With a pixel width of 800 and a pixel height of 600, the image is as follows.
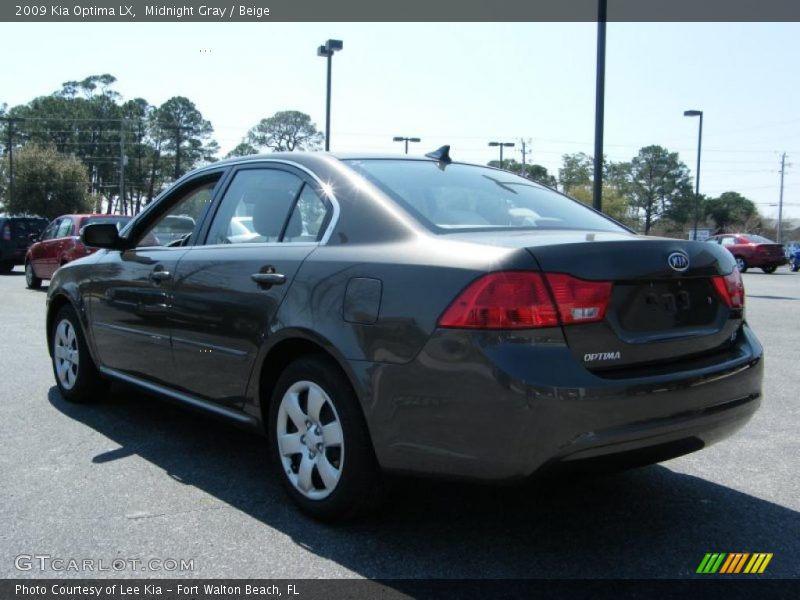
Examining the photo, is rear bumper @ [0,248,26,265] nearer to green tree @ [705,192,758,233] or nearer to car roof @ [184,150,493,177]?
car roof @ [184,150,493,177]

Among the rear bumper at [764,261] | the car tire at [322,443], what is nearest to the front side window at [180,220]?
the car tire at [322,443]

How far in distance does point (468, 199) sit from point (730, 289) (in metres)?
1.23

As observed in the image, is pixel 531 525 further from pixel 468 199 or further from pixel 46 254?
pixel 46 254

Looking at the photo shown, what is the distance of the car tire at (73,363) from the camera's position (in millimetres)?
5266

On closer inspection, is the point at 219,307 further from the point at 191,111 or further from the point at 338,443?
the point at 191,111

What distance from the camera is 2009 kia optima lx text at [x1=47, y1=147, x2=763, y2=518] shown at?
2.62 metres

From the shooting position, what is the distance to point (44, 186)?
59594 mm

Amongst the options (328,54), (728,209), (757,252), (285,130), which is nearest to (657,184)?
(728,209)

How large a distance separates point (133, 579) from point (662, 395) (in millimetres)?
2057

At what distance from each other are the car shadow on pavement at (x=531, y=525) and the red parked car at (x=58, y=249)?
12046 mm

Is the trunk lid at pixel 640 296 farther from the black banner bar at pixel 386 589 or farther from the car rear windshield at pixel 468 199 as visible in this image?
the black banner bar at pixel 386 589

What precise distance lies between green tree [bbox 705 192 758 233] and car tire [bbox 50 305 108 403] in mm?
95277

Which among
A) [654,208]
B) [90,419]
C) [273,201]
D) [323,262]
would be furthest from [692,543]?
[654,208]

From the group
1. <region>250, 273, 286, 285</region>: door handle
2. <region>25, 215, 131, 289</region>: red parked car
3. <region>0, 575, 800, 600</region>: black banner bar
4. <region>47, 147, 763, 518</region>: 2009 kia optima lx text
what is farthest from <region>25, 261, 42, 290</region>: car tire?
<region>0, 575, 800, 600</region>: black banner bar
